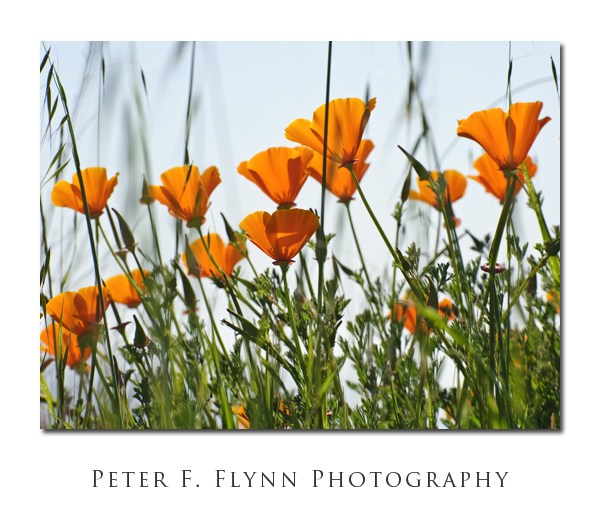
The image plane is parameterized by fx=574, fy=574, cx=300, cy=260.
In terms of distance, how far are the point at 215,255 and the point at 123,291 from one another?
20cm

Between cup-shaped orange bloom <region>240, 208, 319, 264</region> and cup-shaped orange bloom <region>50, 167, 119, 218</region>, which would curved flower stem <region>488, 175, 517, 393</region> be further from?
cup-shaped orange bloom <region>50, 167, 119, 218</region>

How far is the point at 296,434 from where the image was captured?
1.10 meters

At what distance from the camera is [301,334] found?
1.01 meters

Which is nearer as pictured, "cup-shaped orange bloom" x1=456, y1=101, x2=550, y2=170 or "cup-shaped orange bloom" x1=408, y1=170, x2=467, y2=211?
"cup-shaped orange bloom" x1=456, y1=101, x2=550, y2=170

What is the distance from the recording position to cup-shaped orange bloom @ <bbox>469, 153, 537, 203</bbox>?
106 centimetres

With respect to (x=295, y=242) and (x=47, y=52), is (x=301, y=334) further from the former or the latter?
(x=47, y=52)

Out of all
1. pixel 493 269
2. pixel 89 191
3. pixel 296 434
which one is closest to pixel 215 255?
pixel 89 191

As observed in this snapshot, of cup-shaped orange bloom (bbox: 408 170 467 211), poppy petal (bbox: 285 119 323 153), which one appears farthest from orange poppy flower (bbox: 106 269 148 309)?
cup-shaped orange bloom (bbox: 408 170 467 211)

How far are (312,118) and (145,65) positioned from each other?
0.37 m

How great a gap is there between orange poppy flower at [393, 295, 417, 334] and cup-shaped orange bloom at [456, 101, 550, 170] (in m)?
0.30

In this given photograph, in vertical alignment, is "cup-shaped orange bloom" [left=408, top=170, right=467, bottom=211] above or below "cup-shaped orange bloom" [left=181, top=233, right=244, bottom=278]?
above

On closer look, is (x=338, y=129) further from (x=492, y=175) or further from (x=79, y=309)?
(x=79, y=309)
